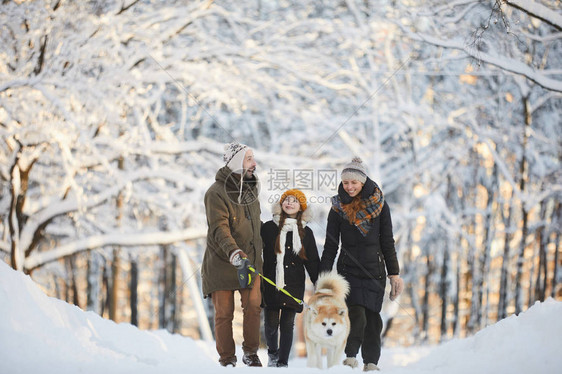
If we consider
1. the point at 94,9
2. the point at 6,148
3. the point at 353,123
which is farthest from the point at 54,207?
the point at 353,123

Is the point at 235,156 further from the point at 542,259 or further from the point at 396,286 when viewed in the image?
the point at 542,259

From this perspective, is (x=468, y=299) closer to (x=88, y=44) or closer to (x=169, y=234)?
(x=169, y=234)

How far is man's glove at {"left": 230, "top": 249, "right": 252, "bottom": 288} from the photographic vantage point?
4.28 metres

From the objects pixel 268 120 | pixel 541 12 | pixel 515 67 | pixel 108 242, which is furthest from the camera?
pixel 268 120

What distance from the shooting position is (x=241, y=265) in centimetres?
430

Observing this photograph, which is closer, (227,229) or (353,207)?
(227,229)

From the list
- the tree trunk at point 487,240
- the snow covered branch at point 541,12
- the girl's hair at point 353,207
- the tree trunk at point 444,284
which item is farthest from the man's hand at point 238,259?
the tree trunk at point 444,284

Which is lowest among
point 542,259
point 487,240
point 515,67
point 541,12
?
point 515,67

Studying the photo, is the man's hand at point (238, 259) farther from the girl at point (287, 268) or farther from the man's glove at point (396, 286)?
the man's glove at point (396, 286)

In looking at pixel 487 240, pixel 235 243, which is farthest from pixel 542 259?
pixel 235 243

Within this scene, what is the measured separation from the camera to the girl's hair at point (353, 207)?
466cm

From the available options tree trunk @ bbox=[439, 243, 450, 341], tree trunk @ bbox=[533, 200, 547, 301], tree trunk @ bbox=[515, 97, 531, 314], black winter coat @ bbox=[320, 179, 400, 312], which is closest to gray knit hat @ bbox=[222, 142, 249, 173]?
black winter coat @ bbox=[320, 179, 400, 312]

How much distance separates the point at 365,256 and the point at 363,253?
3 centimetres

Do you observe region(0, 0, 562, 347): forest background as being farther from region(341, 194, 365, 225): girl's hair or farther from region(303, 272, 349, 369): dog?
region(341, 194, 365, 225): girl's hair
